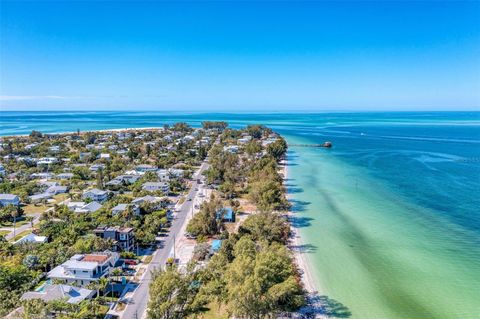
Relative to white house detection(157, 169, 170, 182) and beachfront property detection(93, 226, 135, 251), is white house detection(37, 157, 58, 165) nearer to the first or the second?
white house detection(157, 169, 170, 182)

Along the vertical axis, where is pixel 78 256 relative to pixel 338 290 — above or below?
above

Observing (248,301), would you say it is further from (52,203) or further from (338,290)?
(52,203)

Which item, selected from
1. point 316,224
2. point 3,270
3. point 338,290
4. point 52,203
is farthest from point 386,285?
point 52,203

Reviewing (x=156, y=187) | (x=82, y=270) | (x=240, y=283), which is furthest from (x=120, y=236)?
(x=156, y=187)

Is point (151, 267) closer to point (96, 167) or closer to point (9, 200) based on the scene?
point (9, 200)

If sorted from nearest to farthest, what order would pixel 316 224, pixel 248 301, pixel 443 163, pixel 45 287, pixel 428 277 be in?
pixel 248 301 < pixel 45 287 < pixel 428 277 < pixel 316 224 < pixel 443 163
